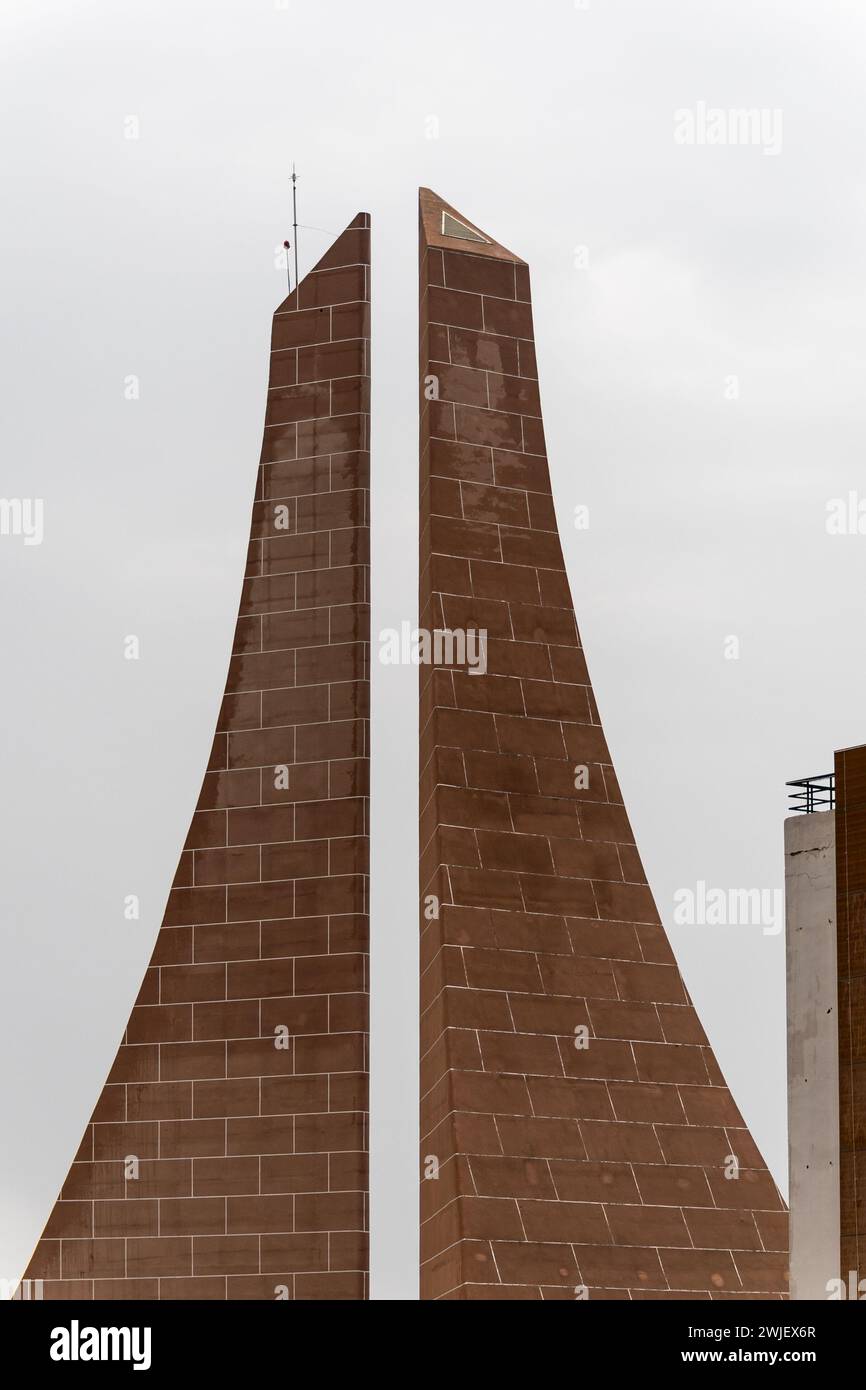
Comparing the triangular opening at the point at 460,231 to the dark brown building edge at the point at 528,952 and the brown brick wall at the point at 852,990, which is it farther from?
the brown brick wall at the point at 852,990

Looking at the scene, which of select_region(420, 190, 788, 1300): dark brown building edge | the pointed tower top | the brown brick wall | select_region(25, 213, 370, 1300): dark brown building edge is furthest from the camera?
the pointed tower top

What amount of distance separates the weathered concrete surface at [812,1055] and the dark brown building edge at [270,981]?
14.5 feet

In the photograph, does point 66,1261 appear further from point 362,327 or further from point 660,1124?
point 362,327

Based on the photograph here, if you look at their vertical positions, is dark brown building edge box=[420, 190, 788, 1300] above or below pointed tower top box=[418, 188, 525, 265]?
below

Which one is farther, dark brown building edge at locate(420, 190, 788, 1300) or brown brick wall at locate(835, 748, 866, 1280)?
dark brown building edge at locate(420, 190, 788, 1300)

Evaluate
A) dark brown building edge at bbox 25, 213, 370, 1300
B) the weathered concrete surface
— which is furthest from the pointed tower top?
the weathered concrete surface

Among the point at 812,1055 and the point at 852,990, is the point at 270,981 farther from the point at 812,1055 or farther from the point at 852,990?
the point at 852,990

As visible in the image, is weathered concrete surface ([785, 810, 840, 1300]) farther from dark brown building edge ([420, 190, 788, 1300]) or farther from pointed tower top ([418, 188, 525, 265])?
pointed tower top ([418, 188, 525, 265])

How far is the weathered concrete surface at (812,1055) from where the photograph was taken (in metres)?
19.0

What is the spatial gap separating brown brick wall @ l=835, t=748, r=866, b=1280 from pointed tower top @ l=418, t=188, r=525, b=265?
741 cm

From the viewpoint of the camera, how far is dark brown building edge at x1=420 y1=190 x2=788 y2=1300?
2109 centimetres

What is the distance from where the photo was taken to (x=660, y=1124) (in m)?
21.9
